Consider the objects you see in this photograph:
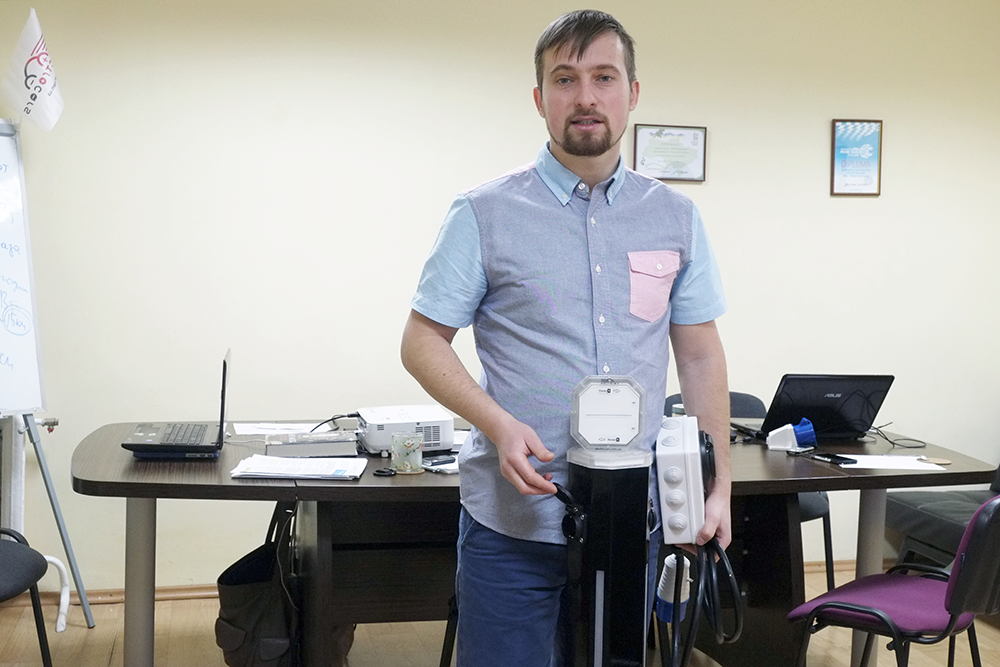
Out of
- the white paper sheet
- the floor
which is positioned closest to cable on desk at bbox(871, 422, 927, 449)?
the floor

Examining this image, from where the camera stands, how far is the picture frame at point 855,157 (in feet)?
14.2

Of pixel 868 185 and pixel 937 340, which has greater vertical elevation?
pixel 868 185

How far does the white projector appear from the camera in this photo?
8.55ft

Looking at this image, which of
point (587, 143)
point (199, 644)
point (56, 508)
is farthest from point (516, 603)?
point (56, 508)

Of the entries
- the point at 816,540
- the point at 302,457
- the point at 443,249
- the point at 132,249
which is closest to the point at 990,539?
the point at 443,249

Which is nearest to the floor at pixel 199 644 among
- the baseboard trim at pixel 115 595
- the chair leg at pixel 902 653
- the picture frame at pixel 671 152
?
the baseboard trim at pixel 115 595

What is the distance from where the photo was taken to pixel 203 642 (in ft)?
11.0

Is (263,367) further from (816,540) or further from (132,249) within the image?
(816,540)

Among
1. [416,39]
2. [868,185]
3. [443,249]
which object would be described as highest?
[416,39]

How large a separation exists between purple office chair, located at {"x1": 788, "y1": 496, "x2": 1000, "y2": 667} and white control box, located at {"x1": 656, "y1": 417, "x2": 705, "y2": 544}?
1042mm

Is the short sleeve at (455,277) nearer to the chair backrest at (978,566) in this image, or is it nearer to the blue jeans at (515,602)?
the blue jeans at (515,602)

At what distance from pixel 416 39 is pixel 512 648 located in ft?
9.93

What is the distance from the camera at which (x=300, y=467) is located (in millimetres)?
2361

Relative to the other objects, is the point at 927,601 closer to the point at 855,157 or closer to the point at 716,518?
the point at 716,518
